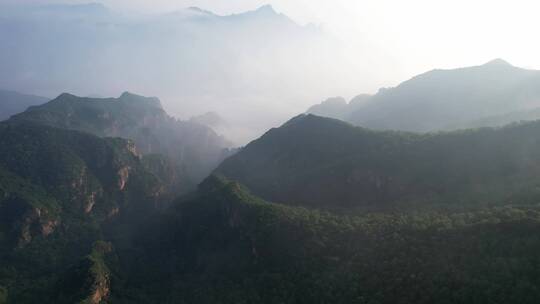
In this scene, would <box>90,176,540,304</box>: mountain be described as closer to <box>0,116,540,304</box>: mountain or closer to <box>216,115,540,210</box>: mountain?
<box>0,116,540,304</box>: mountain

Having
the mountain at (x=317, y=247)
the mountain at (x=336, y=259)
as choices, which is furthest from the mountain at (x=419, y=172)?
the mountain at (x=336, y=259)

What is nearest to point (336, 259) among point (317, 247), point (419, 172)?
point (317, 247)

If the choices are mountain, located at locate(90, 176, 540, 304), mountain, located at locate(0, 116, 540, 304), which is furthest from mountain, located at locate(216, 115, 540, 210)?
mountain, located at locate(90, 176, 540, 304)

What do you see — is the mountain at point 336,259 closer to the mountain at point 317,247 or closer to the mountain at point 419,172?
the mountain at point 317,247

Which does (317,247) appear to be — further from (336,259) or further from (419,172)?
(419,172)

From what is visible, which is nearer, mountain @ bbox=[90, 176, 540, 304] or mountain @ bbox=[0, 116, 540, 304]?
mountain @ bbox=[90, 176, 540, 304]

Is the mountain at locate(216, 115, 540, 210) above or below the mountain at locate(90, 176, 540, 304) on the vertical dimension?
above

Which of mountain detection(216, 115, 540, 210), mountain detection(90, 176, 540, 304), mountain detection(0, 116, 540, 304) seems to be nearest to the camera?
mountain detection(90, 176, 540, 304)

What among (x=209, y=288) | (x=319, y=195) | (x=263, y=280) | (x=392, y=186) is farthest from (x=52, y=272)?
(x=392, y=186)

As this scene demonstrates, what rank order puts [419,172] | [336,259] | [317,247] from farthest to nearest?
[419,172] → [317,247] → [336,259]
